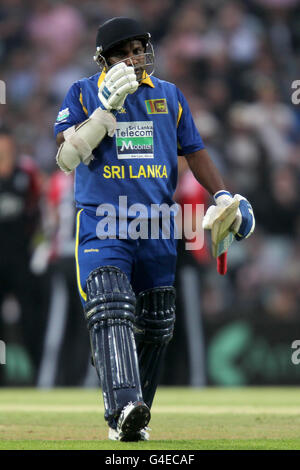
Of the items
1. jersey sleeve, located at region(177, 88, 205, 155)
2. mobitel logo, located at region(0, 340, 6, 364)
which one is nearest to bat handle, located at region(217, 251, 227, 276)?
jersey sleeve, located at region(177, 88, 205, 155)

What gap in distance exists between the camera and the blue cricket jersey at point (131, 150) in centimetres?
462

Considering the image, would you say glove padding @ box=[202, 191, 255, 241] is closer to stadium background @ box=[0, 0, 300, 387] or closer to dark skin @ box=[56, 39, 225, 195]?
dark skin @ box=[56, 39, 225, 195]

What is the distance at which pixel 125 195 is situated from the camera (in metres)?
4.62

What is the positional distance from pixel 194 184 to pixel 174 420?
11.0 feet

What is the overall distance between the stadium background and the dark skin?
374 centimetres

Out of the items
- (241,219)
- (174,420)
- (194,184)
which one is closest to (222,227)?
(241,219)

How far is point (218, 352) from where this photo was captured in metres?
9.07

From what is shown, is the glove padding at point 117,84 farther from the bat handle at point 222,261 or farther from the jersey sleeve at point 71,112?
the bat handle at point 222,261

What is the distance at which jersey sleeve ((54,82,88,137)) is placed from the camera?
4.62m

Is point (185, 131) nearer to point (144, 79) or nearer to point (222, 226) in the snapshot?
point (144, 79)

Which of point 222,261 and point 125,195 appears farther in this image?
point 222,261

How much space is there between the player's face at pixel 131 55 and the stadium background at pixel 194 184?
13.3ft

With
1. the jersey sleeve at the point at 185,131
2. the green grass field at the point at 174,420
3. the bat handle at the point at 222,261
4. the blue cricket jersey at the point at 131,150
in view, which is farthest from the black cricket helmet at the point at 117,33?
the green grass field at the point at 174,420

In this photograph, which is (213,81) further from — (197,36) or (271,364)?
(271,364)
